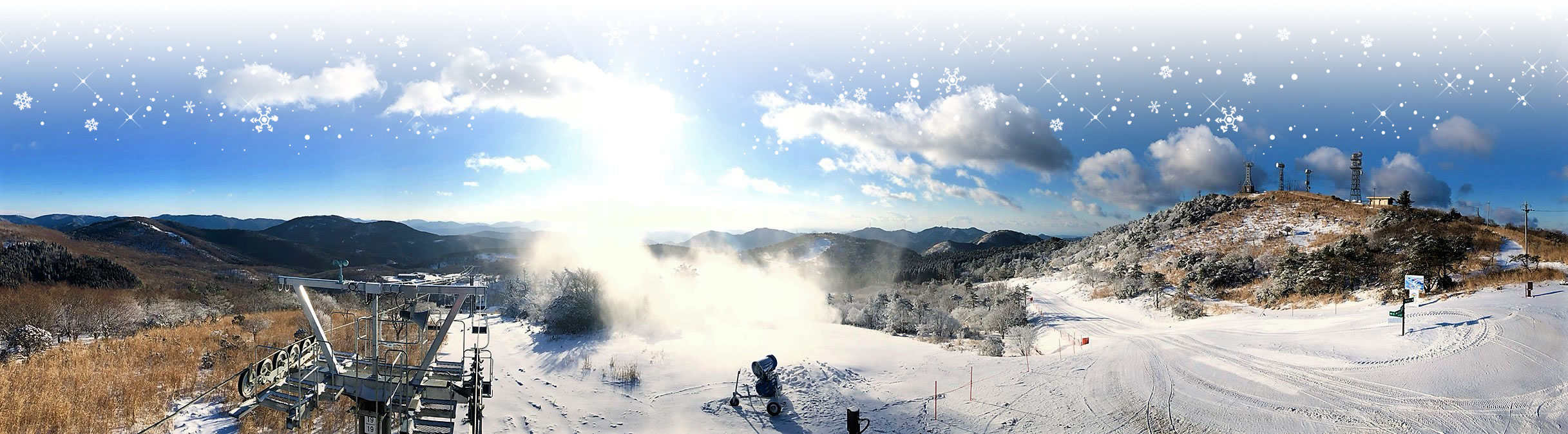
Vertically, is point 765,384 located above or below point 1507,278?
below

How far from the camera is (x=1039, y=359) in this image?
19.1m

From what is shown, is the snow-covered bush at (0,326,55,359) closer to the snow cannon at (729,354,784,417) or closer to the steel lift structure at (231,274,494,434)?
the steel lift structure at (231,274,494,434)

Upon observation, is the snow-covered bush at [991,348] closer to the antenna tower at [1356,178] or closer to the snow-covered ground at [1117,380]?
the snow-covered ground at [1117,380]

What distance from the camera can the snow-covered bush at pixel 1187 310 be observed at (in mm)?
29359

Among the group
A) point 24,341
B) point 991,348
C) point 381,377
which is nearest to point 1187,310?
point 991,348

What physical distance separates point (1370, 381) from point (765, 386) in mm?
15802

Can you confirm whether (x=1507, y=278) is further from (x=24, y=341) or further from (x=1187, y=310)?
(x=24, y=341)

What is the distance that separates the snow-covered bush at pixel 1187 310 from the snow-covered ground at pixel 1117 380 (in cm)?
577

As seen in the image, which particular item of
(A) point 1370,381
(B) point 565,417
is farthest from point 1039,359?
(B) point 565,417

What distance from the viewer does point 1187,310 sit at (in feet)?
98.0

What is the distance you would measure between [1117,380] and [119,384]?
25.0 m

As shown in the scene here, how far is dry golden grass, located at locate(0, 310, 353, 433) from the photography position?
10.5 m

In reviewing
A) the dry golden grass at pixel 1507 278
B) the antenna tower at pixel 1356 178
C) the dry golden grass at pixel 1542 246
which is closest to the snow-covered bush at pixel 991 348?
the dry golden grass at pixel 1507 278

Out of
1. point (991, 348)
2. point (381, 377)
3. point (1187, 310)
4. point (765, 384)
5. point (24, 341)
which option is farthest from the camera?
point (1187, 310)
